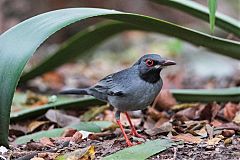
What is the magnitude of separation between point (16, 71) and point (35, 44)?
0.16 metres

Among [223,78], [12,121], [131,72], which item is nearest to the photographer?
[131,72]

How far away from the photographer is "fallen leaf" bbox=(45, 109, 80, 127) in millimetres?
4027

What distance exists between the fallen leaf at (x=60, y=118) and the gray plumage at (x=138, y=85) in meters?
0.77

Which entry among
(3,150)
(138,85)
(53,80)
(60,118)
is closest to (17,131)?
(60,118)

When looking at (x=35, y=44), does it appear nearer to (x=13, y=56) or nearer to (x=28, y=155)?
(x=13, y=56)

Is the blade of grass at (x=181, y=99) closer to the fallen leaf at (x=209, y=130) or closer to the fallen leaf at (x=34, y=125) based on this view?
the fallen leaf at (x=34, y=125)

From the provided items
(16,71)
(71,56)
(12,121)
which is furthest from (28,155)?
(71,56)

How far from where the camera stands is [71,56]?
5.04m

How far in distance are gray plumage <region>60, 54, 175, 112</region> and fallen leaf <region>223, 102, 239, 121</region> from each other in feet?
2.63

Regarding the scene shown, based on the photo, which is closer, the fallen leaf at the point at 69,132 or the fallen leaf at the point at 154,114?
the fallen leaf at the point at 69,132

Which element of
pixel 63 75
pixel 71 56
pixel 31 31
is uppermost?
pixel 31 31

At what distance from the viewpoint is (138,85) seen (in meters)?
3.25

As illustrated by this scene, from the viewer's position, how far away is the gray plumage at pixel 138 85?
3225mm

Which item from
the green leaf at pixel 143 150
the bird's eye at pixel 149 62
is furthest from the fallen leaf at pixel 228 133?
the bird's eye at pixel 149 62
